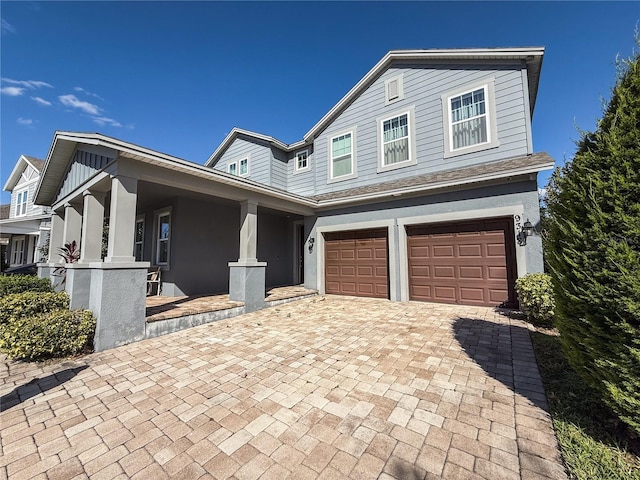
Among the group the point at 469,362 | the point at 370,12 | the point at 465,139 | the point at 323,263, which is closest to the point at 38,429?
the point at 469,362

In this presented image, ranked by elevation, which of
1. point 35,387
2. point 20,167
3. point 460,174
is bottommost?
point 35,387

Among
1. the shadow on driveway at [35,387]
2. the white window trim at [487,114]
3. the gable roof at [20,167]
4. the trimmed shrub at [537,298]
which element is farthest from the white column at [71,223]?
the gable roof at [20,167]

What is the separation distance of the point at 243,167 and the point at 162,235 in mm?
5556

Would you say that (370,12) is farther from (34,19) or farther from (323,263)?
(34,19)

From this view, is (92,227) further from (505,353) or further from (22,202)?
(22,202)

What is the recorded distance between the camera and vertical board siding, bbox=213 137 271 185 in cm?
1220

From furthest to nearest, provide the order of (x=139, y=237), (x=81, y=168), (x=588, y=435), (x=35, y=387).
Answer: (x=139, y=237) → (x=81, y=168) → (x=35, y=387) → (x=588, y=435)

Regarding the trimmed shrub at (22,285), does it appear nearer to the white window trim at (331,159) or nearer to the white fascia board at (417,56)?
the white window trim at (331,159)

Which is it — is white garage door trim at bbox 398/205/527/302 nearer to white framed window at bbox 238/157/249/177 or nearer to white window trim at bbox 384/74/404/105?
white window trim at bbox 384/74/404/105

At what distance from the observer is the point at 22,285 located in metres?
7.70

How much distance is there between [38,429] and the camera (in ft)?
8.00

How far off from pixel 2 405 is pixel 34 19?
961cm


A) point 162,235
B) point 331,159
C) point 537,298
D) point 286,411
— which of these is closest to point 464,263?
point 537,298

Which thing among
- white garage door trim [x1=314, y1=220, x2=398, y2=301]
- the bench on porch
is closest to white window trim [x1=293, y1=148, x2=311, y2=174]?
white garage door trim [x1=314, y1=220, x2=398, y2=301]
